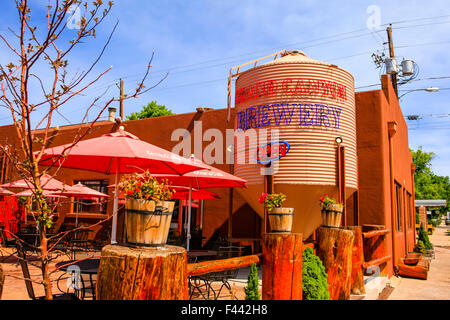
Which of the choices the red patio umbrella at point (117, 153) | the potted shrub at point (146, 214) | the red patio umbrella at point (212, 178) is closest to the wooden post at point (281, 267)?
the potted shrub at point (146, 214)

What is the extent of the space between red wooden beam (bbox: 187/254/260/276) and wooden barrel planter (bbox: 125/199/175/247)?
→ 1.24 ft

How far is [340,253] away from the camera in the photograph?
4680mm

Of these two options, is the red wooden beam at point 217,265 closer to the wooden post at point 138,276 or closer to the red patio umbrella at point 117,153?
the wooden post at point 138,276

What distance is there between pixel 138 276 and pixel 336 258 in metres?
3.28

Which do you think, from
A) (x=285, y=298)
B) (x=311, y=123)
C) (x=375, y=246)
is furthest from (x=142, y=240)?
(x=375, y=246)

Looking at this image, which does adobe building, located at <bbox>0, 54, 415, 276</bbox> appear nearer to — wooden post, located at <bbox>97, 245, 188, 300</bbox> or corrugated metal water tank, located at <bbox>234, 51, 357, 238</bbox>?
corrugated metal water tank, located at <bbox>234, 51, 357, 238</bbox>

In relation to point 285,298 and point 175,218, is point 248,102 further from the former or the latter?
point 175,218

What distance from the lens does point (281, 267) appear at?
11.3 ft

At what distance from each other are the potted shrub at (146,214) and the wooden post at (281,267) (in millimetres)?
1386

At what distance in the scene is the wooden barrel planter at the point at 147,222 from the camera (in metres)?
2.32

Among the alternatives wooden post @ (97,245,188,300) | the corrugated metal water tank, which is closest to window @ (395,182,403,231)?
the corrugated metal water tank

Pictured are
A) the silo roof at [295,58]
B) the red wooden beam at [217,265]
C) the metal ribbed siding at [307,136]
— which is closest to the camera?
the red wooden beam at [217,265]

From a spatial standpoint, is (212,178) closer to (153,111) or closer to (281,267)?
(281,267)
